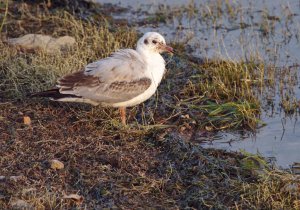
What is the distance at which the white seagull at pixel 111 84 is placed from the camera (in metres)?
6.64

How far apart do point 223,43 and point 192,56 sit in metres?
0.52

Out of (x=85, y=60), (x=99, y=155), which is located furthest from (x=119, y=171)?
(x=85, y=60)

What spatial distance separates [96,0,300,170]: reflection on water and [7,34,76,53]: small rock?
1588mm

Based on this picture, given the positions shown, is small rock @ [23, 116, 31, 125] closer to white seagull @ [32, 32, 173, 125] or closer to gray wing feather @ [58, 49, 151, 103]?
white seagull @ [32, 32, 173, 125]

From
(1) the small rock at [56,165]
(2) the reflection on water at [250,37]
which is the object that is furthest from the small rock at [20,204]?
(2) the reflection on water at [250,37]

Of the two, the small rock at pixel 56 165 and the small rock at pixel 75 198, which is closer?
the small rock at pixel 75 198

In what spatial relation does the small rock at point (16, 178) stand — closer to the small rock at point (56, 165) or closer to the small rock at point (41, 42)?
the small rock at point (56, 165)

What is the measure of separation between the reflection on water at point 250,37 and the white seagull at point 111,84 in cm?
82

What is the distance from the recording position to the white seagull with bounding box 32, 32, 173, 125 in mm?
6641

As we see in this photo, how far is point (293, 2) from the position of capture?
10672 millimetres

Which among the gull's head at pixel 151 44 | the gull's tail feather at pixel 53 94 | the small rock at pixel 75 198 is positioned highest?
the gull's head at pixel 151 44

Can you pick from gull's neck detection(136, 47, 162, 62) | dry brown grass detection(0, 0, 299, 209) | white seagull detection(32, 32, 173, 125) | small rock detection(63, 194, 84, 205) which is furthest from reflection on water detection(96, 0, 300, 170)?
small rock detection(63, 194, 84, 205)

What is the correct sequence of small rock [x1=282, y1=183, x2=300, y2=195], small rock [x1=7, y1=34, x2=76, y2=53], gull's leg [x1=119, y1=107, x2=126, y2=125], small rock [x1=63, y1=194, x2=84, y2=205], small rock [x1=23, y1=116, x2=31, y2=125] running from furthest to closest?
1. small rock [x1=7, y1=34, x2=76, y2=53]
2. gull's leg [x1=119, y1=107, x2=126, y2=125]
3. small rock [x1=23, y1=116, x2=31, y2=125]
4. small rock [x1=282, y1=183, x2=300, y2=195]
5. small rock [x1=63, y1=194, x2=84, y2=205]

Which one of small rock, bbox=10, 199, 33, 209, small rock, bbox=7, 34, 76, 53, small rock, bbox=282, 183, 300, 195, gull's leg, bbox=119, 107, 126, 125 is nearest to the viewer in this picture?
small rock, bbox=10, 199, 33, 209
